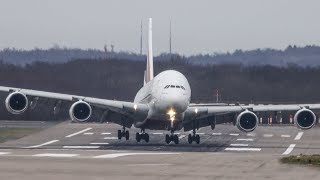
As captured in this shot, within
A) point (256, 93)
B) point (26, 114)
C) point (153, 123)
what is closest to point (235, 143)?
point (153, 123)

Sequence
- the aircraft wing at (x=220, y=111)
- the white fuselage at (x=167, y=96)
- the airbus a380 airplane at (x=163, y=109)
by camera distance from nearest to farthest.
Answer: the white fuselage at (x=167, y=96) → the airbus a380 airplane at (x=163, y=109) → the aircraft wing at (x=220, y=111)

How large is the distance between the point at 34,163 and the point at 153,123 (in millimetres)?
33781

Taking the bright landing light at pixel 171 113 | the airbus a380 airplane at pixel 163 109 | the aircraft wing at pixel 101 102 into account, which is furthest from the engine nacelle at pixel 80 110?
the bright landing light at pixel 171 113

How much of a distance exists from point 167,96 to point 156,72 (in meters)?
41.4

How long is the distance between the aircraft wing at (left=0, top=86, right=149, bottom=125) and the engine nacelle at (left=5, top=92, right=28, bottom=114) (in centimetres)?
35

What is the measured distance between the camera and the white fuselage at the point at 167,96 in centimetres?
5522

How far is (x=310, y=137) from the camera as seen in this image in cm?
7238

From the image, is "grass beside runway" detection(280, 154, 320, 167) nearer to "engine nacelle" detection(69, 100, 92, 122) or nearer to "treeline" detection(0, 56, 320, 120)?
"engine nacelle" detection(69, 100, 92, 122)

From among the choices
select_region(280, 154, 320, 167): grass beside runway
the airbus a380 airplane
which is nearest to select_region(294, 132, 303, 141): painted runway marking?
the airbus a380 airplane

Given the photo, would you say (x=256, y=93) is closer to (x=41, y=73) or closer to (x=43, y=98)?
(x=41, y=73)

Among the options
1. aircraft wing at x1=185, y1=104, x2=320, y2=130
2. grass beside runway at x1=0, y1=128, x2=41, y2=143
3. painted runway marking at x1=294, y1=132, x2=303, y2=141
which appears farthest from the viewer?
painted runway marking at x1=294, y1=132, x2=303, y2=141

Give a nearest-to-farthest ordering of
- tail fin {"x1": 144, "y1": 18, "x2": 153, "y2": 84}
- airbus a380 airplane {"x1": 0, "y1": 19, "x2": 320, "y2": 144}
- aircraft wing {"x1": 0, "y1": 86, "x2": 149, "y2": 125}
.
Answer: airbus a380 airplane {"x1": 0, "y1": 19, "x2": 320, "y2": 144} → aircraft wing {"x1": 0, "y1": 86, "x2": 149, "y2": 125} → tail fin {"x1": 144, "y1": 18, "x2": 153, "y2": 84}

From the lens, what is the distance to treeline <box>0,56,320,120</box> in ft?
301

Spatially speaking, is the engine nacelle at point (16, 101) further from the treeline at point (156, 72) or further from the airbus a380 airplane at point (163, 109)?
the treeline at point (156, 72)
